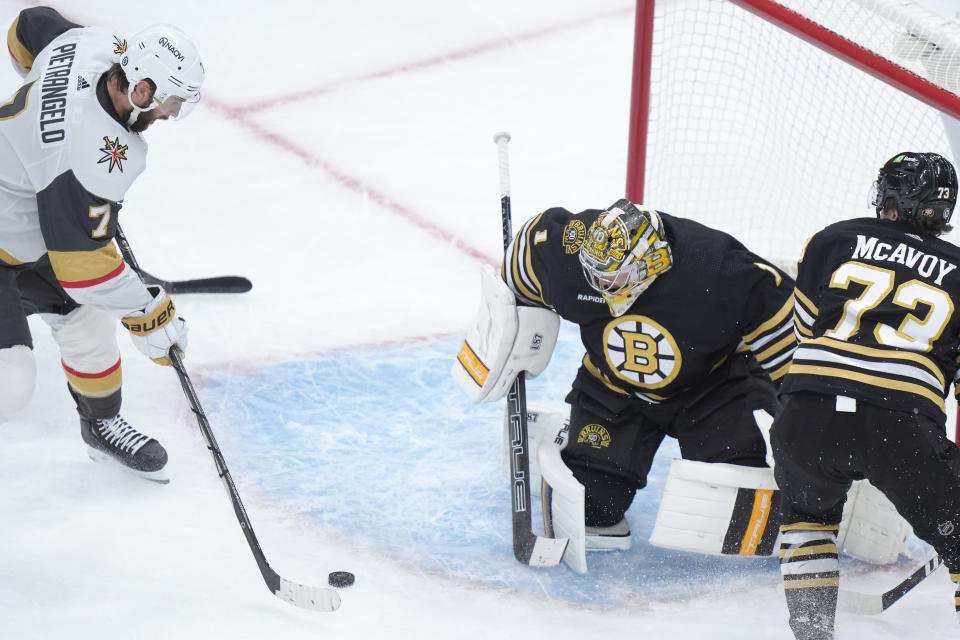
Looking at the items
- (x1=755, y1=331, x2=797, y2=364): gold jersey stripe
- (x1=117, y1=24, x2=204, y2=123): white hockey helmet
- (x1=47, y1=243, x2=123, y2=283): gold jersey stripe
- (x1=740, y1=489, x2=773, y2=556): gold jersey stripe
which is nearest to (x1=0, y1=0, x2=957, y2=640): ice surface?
(x1=740, y1=489, x2=773, y2=556): gold jersey stripe

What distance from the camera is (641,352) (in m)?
2.56

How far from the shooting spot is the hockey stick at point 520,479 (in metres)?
2.59

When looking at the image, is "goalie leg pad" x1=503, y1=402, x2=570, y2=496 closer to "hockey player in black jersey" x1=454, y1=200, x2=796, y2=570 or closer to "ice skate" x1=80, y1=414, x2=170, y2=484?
"hockey player in black jersey" x1=454, y1=200, x2=796, y2=570

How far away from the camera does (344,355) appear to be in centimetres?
352

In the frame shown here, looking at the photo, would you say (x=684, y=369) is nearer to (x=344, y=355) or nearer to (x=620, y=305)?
(x=620, y=305)

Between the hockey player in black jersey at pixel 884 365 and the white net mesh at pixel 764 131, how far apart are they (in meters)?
1.16

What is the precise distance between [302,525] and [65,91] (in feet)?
3.60

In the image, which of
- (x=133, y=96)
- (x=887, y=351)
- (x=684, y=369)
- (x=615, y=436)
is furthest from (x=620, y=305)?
(x=133, y=96)

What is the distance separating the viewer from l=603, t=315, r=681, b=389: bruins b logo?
8.26ft

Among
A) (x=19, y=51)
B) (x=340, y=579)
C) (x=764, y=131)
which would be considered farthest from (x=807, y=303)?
(x=764, y=131)

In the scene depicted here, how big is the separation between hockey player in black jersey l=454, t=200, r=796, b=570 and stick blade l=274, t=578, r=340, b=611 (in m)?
0.63

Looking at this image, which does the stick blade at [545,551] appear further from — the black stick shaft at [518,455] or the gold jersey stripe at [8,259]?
the gold jersey stripe at [8,259]

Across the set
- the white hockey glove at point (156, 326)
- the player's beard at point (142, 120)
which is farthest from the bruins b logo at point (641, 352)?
the player's beard at point (142, 120)

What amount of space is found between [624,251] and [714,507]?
577 mm
